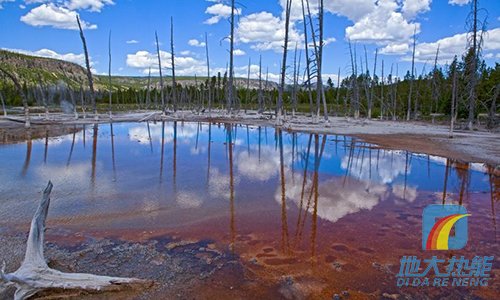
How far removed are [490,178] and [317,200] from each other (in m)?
7.18

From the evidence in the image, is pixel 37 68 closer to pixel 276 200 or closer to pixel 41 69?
pixel 41 69

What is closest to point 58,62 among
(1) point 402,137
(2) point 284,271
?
(1) point 402,137

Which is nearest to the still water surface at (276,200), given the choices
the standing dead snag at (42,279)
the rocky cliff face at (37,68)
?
the standing dead snag at (42,279)

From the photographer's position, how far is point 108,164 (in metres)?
13.8

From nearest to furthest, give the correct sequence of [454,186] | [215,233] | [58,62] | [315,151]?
[215,233] < [454,186] < [315,151] < [58,62]

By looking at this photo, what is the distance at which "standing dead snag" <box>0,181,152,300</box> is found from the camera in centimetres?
416

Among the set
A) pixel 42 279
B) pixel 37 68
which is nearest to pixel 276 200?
pixel 42 279

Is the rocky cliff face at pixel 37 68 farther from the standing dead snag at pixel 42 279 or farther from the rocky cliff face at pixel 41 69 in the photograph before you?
the standing dead snag at pixel 42 279

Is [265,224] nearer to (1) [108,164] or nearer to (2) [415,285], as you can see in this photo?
(2) [415,285]

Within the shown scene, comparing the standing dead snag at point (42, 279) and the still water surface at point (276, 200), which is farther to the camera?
the still water surface at point (276, 200)

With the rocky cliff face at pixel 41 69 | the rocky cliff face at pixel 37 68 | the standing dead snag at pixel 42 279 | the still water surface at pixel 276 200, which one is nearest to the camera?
the standing dead snag at pixel 42 279

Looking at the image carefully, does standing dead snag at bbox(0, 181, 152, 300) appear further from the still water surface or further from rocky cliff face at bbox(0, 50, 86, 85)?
rocky cliff face at bbox(0, 50, 86, 85)

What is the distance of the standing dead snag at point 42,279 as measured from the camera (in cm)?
416

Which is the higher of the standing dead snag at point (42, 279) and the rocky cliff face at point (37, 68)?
the rocky cliff face at point (37, 68)
